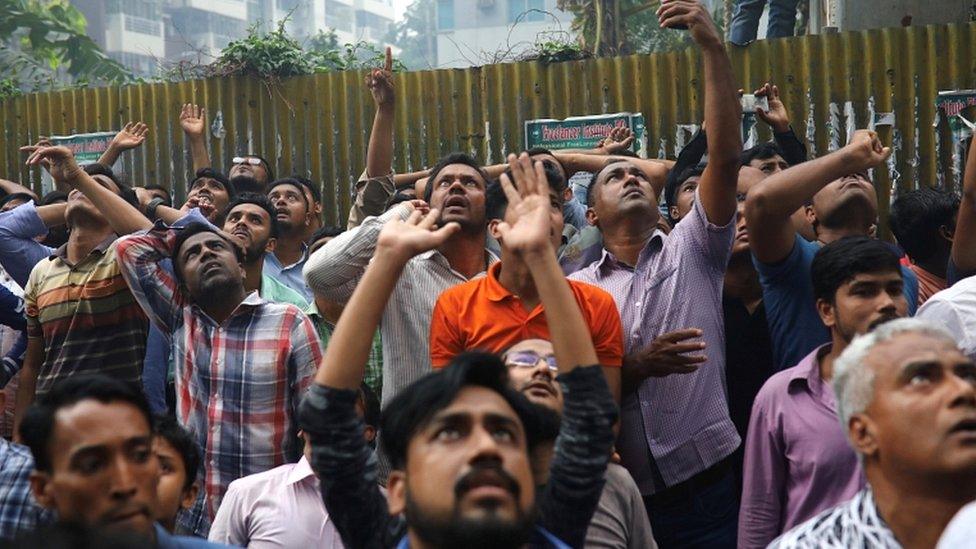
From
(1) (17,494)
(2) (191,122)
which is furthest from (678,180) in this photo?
(2) (191,122)

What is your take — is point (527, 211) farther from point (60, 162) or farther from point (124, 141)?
point (124, 141)

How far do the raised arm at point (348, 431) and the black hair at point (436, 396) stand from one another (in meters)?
0.11

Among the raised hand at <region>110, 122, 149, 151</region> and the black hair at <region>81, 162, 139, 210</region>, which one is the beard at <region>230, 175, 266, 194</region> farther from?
the black hair at <region>81, 162, 139, 210</region>

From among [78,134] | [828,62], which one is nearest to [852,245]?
[828,62]

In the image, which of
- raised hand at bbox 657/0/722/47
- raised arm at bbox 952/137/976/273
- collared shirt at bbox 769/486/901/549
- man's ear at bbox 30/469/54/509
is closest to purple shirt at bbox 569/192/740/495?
raised hand at bbox 657/0/722/47

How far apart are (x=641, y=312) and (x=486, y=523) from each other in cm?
204

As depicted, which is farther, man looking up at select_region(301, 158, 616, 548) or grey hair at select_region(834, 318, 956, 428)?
grey hair at select_region(834, 318, 956, 428)


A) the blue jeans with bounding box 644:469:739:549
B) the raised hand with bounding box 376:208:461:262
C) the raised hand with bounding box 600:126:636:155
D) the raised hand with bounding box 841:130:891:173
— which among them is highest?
the raised hand with bounding box 600:126:636:155

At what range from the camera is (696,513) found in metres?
4.33

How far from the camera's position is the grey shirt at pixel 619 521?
362 centimetres

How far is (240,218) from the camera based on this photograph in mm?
6156

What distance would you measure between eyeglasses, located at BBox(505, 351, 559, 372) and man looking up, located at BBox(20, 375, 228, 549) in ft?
3.49

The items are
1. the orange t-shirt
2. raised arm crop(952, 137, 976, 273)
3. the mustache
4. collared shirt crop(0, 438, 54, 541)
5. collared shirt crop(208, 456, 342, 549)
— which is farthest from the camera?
raised arm crop(952, 137, 976, 273)

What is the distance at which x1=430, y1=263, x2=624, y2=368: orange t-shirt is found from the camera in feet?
13.8
